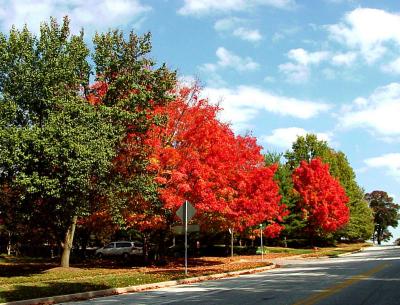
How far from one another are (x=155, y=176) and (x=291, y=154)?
51491 mm

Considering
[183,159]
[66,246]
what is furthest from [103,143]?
[66,246]

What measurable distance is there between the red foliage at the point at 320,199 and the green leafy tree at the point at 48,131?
34884 millimetres

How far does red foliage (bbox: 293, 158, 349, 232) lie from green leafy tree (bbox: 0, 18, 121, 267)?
34884 mm

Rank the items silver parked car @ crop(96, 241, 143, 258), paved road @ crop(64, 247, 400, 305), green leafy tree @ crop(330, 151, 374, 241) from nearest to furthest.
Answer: paved road @ crop(64, 247, 400, 305), silver parked car @ crop(96, 241, 143, 258), green leafy tree @ crop(330, 151, 374, 241)

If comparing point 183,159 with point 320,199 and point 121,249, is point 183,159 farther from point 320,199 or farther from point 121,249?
point 320,199

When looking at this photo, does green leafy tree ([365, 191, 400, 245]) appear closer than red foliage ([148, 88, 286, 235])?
No

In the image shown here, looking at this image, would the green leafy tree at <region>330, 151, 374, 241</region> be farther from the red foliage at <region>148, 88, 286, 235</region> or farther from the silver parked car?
the red foliage at <region>148, 88, 286, 235</region>

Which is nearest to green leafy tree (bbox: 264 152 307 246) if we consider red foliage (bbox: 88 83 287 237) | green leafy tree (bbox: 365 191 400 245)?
red foliage (bbox: 88 83 287 237)

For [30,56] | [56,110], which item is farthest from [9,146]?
[30,56]

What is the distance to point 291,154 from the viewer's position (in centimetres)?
7350

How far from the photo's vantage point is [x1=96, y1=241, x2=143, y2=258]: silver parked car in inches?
1842

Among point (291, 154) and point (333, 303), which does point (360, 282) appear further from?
point (291, 154)

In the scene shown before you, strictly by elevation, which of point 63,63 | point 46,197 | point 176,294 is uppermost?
point 63,63

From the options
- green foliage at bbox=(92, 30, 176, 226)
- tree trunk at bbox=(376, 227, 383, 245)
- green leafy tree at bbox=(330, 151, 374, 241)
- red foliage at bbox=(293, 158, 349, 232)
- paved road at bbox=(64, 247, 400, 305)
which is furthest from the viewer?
tree trunk at bbox=(376, 227, 383, 245)
